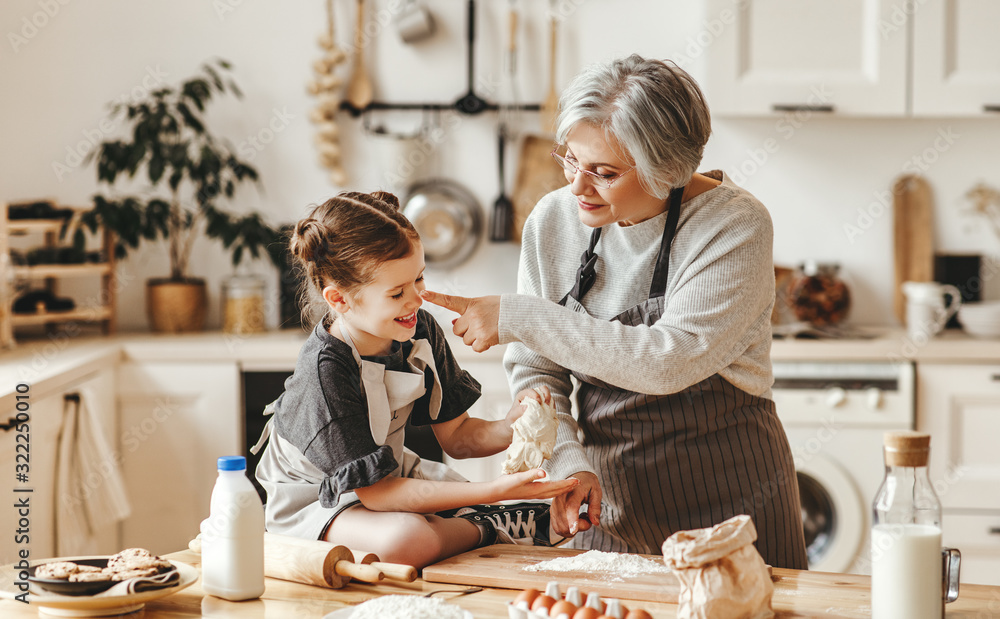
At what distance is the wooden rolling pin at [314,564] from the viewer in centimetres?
107

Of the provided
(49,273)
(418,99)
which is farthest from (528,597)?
(418,99)

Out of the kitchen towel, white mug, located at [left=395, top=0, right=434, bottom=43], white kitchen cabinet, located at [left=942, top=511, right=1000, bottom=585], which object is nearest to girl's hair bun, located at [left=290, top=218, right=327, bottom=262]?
the kitchen towel

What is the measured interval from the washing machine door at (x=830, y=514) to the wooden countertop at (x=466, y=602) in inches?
65.6

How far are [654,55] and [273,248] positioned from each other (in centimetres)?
148

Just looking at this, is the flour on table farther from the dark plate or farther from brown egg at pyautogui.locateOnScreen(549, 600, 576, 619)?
the dark plate

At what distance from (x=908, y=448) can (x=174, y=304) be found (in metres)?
2.63

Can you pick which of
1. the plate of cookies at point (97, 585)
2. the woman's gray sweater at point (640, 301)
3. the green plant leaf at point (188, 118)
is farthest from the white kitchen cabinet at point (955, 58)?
the plate of cookies at point (97, 585)

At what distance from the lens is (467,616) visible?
0.96m

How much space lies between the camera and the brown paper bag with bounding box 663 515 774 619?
940mm

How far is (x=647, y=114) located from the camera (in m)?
1.29

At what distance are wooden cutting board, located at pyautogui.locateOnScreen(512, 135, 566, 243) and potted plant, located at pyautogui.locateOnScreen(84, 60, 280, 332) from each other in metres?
0.84

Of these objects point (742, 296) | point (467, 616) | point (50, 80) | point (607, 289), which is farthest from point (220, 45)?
point (467, 616)

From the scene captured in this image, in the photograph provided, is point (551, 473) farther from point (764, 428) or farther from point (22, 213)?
point (22, 213)

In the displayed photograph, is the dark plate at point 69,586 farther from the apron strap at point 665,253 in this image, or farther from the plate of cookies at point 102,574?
the apron strap at point 665,253
